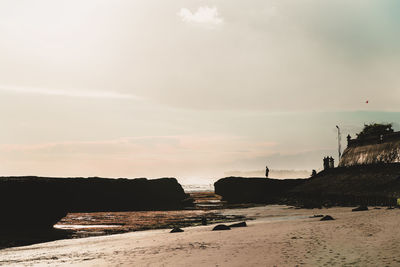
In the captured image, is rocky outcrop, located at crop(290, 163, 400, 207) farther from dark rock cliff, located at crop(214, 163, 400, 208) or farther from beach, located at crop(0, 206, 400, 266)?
beach, located at crop(0, 206, 400, 266)

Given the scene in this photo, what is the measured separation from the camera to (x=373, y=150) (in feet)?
199

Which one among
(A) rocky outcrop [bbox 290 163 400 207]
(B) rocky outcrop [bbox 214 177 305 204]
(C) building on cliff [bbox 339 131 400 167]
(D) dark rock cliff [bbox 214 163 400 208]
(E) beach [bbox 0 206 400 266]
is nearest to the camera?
(E) beach [bbox 0 206 400 266]

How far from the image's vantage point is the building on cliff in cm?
5444

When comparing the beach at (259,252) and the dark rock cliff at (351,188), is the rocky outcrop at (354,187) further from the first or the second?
the beach at (259,252)

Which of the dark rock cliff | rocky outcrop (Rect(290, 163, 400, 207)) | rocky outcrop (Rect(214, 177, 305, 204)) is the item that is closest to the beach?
rocky outcrop (Rect(290, 163, 400, 207))

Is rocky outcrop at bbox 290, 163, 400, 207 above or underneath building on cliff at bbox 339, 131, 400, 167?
underneath

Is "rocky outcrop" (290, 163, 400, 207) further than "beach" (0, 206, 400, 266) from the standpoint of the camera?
Yes

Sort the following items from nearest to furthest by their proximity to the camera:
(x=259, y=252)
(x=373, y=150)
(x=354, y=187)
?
(x=259, y=252) → (x=354, y=187) → (x=373, y=150)

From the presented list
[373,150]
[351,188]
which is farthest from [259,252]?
[373,150]

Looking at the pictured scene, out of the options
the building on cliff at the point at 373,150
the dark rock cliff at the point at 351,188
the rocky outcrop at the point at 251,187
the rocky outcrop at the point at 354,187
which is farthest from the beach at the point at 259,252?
the rocky outcrop at the point at 251,187

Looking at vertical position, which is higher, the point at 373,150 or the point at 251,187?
the point at 373,150

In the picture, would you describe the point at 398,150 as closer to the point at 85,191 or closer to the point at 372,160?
the point at 372,160

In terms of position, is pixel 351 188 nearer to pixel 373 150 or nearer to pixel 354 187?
pixel 354 187

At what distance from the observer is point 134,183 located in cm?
8244
